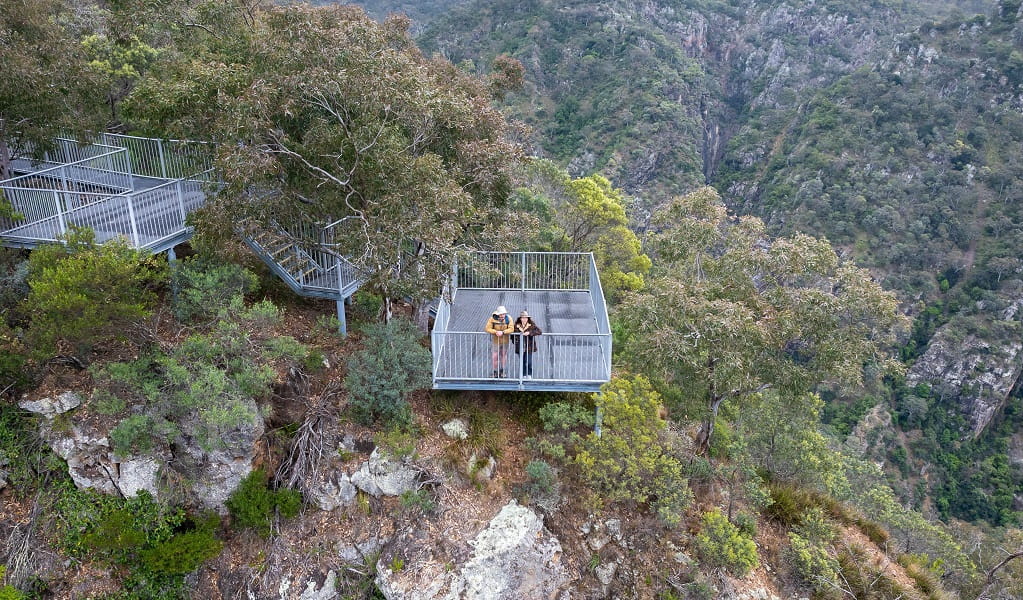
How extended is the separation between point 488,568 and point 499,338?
11.8 feet

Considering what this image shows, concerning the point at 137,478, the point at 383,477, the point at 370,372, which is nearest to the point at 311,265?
the point at 370,372

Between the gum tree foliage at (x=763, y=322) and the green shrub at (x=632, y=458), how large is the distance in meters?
0.82

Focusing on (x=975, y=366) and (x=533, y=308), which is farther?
(x=975, y=366)

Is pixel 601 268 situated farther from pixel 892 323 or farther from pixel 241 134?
pixel 241 134

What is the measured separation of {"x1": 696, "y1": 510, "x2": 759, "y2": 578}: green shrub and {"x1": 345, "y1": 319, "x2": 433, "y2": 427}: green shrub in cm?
519

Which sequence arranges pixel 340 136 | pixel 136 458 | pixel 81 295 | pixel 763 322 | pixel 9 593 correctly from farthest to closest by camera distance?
1. pixel 763 322
2. pixel 340 136
3. pixel 136 458
4. pixel 81 295
5. pixel 9 593

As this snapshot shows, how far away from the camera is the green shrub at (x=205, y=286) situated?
29.6ft

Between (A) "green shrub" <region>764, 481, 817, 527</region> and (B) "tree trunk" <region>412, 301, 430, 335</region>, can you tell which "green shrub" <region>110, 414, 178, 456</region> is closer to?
(B) "tree trunk" <region>412, 301, 430, 335</region>

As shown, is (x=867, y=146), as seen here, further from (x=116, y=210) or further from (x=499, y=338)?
(x=116, y=210)

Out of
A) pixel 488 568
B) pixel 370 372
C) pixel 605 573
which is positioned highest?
pixel 370 372

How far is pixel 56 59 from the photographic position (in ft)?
34.8

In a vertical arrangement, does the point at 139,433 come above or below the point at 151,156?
below

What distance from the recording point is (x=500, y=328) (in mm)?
9453

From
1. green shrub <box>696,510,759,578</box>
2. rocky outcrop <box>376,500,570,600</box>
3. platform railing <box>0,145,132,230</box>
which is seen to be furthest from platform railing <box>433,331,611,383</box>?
platform railing <box>0,145,132,230</box>
